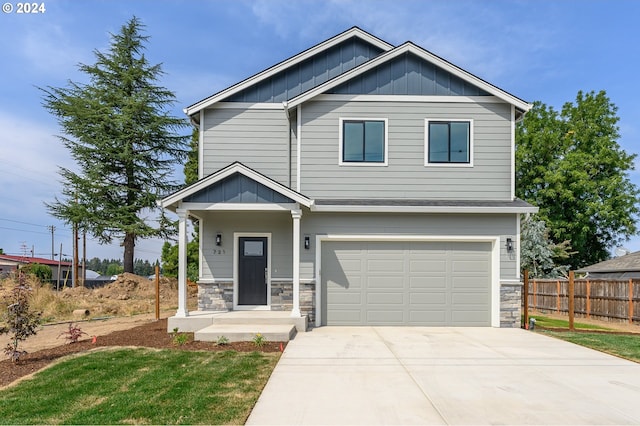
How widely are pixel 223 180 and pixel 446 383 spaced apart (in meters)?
6.57

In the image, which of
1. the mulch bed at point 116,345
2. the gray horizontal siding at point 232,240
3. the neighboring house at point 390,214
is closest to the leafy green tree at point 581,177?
the neighboring house at point 390,214

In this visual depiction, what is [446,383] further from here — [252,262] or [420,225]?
[252,262]

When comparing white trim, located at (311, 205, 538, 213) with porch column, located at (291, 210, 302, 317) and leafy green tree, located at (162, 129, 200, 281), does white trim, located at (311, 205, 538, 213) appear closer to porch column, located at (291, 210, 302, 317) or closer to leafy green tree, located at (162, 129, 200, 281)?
porch column, located at (291, 210, 302, 317)

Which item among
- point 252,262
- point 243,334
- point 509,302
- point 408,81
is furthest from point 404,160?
point 243,334

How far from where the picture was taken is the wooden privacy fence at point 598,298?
13812 mm

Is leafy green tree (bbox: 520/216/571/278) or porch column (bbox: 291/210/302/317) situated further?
leafy green tree (bbox: 520/216/571/278)

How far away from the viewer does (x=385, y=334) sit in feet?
32.4

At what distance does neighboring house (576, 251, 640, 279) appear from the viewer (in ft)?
58.3

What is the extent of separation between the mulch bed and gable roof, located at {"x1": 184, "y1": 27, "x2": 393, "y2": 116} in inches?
240

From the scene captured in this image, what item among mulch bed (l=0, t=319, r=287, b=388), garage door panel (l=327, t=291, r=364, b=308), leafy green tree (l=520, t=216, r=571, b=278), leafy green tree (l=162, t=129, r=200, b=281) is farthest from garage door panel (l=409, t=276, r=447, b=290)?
leafy green tree (l=520, t=216, r=571, b=278)

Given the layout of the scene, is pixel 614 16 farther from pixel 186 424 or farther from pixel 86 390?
pixel 86 390

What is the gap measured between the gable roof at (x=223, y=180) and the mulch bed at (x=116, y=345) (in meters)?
3.02

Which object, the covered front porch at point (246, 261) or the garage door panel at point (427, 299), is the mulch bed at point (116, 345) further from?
the garage door panel at point (427, 299)

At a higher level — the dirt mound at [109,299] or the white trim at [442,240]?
the white trim at [442,240]
